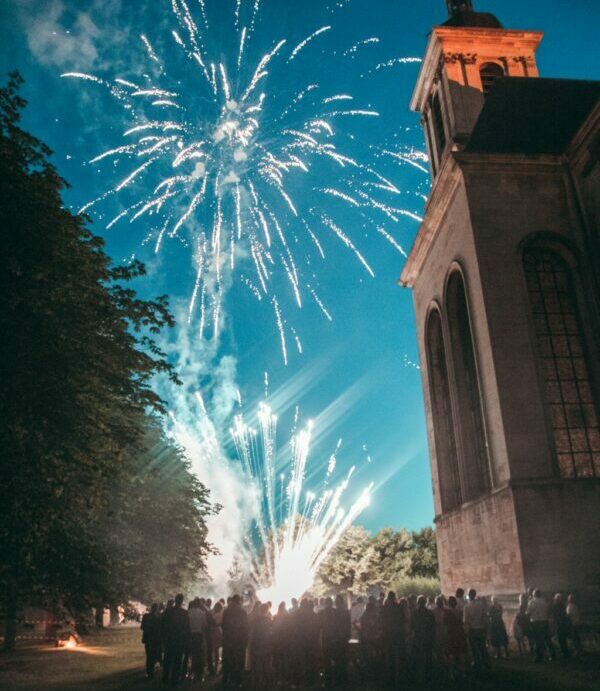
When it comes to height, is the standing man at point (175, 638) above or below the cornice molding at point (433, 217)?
below

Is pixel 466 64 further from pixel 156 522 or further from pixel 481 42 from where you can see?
pixel 156 522

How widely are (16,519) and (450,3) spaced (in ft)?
104

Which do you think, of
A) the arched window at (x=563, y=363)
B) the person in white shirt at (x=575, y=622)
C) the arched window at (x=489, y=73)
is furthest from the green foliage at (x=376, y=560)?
the person in white shirt at (x=575, y=622)

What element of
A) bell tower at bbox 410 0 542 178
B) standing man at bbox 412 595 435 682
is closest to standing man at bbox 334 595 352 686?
standing man at bbox 412 595 435 682

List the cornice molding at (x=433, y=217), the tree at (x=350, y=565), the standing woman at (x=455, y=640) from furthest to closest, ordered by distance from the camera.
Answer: the tree at (x=350, y=565) → the cornice molding at (x=433, y=217) → the standing woman at (x=455, y=640)

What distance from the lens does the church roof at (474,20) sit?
92.4 feet

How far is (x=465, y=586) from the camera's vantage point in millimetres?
18562

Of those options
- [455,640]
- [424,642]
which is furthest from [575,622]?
[424,642]

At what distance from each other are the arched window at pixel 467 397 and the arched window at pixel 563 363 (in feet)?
7.43

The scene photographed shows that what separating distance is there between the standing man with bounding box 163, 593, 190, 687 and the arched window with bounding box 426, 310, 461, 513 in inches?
504

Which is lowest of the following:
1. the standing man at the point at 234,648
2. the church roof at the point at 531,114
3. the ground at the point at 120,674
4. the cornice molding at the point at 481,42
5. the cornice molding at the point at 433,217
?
the ground at the point at 120,674

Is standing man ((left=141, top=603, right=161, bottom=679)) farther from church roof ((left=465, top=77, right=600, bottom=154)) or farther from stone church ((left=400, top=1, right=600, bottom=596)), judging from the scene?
church roof ((left=465, top=77, right=600, bottom=154))

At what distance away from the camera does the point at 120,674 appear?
14.2 m

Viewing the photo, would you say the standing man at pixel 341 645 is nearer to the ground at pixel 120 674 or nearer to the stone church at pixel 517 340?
the ground at pixel 120 674
